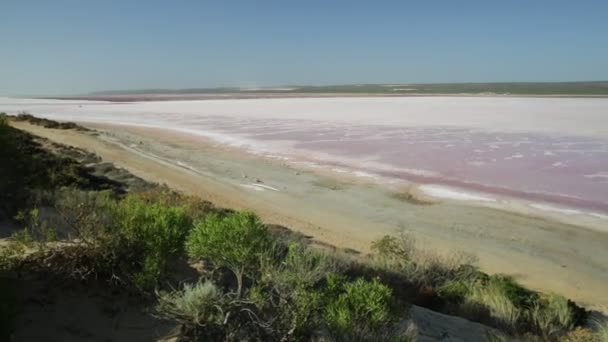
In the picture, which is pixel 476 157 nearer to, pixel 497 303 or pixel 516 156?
pixel 516 156

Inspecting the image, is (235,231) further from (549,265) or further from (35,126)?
(35,126)

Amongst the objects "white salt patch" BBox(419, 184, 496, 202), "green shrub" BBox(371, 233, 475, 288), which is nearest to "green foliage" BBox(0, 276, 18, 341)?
"green shrub" BBox(371, 233, 475, 288)

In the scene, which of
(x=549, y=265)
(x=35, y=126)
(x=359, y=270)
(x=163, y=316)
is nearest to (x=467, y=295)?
(x=359, y=270)

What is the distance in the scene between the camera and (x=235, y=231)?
440 centimetres

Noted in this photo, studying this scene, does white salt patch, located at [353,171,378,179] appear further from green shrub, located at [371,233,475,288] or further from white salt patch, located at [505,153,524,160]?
green shrub, located at [371,233,475,288]

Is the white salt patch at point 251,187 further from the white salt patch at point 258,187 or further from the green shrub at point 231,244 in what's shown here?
the green shrub at point 231,244

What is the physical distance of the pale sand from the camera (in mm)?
8578

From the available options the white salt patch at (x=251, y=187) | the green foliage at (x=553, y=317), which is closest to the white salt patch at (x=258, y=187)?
the white salt patch at (x=251, y=187)

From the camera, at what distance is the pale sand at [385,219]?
8.58 m

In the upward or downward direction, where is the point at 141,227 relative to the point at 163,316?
upward

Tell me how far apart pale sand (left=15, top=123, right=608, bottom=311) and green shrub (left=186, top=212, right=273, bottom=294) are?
491 cm

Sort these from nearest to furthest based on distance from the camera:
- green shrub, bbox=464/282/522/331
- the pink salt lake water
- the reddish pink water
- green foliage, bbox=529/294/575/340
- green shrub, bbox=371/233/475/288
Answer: green foliage, bbox=529/294/575/340, green shrub, bbox=464/282/522/331, green shrub, bbox=371/233/475/288, the reddish pink water, the pink salt lake water

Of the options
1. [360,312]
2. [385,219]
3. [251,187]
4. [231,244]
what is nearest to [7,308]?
[231,244]

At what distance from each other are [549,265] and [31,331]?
8597 millimetres
